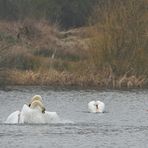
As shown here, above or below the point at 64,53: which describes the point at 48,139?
below

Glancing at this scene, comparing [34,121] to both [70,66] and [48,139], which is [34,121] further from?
[70,66]

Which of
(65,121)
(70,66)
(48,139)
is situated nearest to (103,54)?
(70,66)

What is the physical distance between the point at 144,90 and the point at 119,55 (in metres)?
5.10

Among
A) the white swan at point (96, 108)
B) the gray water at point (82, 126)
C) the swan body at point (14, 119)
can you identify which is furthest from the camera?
the white swan at point (96, 108)

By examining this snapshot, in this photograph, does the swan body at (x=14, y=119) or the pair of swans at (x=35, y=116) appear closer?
the pair of swans at (x=35, y=116)

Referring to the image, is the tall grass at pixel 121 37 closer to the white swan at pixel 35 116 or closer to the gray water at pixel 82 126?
the gray water at pixel 82 126

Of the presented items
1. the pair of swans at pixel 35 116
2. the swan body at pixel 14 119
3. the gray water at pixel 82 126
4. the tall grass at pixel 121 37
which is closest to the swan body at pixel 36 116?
the pair of swans at pixel 35 116

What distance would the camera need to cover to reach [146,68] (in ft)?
222

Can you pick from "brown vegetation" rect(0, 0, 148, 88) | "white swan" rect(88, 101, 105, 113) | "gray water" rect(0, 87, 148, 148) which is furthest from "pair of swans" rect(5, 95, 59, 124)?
"brown vegetation" rect(0, 0, 148, 88)

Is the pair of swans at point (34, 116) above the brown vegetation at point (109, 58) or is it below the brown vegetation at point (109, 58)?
below

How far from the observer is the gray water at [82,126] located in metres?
30.3

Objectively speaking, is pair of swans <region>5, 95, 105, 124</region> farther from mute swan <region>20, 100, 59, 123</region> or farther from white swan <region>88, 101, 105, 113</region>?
white swan <region>88, 101, 105, 113</region>

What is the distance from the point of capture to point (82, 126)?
36062 mm

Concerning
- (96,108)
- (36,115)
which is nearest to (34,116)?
(36,115)
